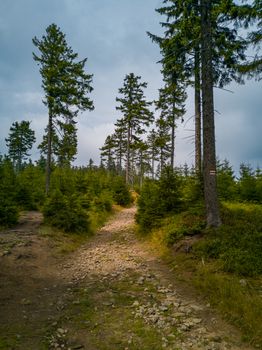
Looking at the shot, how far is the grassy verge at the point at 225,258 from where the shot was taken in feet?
17.7

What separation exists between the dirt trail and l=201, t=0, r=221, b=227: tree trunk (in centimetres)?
278

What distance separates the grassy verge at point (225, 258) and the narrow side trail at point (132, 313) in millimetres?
360

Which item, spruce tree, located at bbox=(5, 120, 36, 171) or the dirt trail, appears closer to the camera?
the dirt trail

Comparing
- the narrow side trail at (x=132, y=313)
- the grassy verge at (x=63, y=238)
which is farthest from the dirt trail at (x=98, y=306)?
the grassy verge at (x=63, y=238)

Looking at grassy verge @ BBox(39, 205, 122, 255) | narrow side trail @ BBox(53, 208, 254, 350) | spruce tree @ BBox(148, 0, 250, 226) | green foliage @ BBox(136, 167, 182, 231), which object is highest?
spruce tree @ BBox(148, 0, 250, 226)

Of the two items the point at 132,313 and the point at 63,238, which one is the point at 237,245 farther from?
the point at 63,238

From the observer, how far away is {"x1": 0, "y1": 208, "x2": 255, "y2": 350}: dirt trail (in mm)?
4723

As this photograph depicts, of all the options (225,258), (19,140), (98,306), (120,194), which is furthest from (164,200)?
(19,140)

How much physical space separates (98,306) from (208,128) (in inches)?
287

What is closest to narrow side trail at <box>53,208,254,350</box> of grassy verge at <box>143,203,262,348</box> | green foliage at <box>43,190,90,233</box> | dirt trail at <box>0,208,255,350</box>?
dirt trail at <box>0,208,255,350</box>

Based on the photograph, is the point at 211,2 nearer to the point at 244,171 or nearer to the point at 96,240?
the point at 244,171

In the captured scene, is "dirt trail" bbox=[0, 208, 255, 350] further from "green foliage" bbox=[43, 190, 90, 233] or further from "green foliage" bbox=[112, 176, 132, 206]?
"green foliage" bbox=[112, 176, 132, 206]

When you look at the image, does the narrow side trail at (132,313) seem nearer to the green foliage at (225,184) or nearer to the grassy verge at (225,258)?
the grassy verge at (225,258)

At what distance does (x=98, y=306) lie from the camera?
20.1 ft
